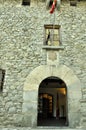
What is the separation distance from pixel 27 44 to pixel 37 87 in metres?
1.81

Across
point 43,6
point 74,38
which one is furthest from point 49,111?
point 43,6

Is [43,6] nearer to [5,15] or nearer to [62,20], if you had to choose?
[62,20]

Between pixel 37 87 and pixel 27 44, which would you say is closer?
pixel 37 87

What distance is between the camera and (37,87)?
534cm

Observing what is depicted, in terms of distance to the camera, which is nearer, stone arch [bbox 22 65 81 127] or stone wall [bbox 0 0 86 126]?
stone arch [bbox 22 65 81 127]

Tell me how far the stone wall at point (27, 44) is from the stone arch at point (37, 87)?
0.17 metres

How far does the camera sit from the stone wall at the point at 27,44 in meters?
5.26

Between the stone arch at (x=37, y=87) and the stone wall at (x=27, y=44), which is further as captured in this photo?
the stone wall at (x=27, y=44)

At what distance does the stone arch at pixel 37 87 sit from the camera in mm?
5070

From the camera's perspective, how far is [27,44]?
5.99 meters

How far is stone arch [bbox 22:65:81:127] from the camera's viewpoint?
507 cm

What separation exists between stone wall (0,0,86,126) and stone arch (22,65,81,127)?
0.17m

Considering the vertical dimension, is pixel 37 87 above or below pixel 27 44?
below

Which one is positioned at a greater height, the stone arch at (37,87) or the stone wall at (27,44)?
the stone wall at (27,44)
